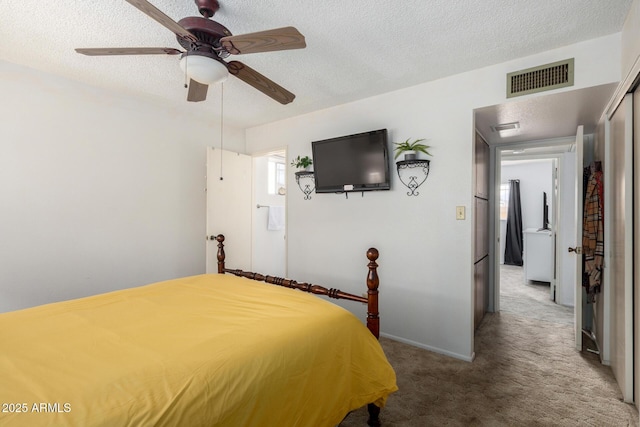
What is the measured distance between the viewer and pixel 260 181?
4801 millimetres

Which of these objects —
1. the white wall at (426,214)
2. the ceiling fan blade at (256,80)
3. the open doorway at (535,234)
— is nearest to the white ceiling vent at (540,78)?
the white wall at (426,214)

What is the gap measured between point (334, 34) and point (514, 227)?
21.5 ft

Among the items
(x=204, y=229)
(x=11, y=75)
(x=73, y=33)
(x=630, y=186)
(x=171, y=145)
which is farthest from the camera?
(x=204, y=229)

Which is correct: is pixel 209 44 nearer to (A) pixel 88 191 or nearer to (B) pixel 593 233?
(A) pixel 88 191

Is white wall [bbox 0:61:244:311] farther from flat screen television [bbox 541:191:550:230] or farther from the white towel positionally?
flat screen television [bbox 541:191:550:230]

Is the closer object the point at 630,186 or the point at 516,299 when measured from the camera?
the point at 630,186

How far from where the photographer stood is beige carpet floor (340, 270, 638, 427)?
183cm

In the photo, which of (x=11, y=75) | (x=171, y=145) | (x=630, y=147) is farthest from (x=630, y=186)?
(x=11, y=75)

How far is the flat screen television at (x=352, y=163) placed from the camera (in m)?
2.89

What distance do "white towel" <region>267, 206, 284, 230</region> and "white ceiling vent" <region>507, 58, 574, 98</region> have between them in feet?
11.6

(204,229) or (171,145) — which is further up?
(171,145)

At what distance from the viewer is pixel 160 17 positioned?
4.34 feet

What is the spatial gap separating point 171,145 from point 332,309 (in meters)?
2.83

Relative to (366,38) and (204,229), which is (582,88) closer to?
(366,38)
